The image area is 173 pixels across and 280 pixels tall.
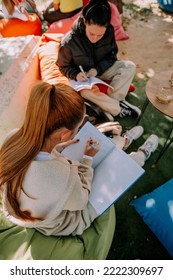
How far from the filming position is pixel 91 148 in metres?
1.83

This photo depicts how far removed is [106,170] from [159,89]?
3.88ft

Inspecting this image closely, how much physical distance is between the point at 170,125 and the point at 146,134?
0.35 meters

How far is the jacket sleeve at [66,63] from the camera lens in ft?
8.98

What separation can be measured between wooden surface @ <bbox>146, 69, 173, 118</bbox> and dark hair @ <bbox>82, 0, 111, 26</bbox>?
2.59 ft

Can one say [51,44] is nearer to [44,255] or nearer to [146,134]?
[146,134]

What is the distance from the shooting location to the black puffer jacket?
2.66m

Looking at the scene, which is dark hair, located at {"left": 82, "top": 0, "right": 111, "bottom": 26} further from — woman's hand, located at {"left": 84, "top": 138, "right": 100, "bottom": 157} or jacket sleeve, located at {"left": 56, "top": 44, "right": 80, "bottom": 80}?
woman's hand, located at {"left": 84, "top": 138, "right": 100, "bottom": 157}

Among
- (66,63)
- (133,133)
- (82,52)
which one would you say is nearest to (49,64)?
(66,63)

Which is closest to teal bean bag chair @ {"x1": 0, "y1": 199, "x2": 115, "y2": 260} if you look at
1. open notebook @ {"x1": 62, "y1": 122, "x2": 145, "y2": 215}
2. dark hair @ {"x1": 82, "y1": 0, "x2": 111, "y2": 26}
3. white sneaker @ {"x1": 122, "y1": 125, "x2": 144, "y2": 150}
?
open notebook @ {"x1": 62, "y1": 122, "x2": 145, "y2": 215}

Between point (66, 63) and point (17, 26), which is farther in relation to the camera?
point (17, 26)

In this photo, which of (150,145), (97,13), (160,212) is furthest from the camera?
(150,145)

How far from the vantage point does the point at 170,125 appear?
3.03 m

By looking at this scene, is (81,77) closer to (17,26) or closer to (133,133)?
(133,133)
